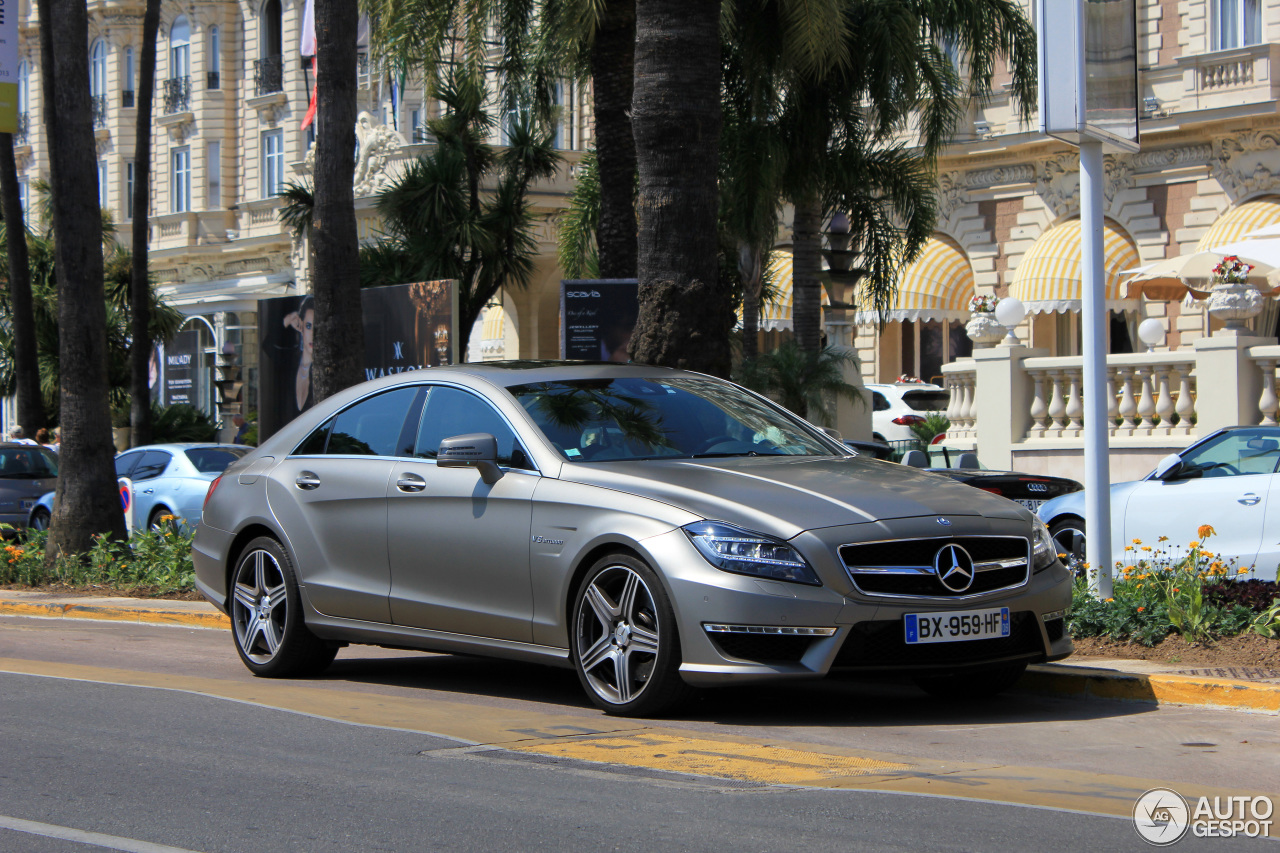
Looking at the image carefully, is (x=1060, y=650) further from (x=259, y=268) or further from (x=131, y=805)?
→ (x=259, y=268)

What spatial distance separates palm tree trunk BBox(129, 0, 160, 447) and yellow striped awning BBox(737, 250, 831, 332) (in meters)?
12.2

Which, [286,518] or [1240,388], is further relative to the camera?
[1240,388]

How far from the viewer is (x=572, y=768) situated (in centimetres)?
552

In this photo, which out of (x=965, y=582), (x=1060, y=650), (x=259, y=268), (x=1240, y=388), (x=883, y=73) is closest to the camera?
(x=965, y=582)

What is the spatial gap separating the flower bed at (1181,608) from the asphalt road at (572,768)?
1089 millimetres

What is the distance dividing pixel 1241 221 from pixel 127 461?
20.2 meters

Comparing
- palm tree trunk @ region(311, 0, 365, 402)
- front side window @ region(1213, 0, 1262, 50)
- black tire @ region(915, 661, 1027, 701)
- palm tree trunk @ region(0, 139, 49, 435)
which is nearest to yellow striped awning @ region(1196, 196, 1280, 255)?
front side window @ region(1213, 0, 1262, 50)

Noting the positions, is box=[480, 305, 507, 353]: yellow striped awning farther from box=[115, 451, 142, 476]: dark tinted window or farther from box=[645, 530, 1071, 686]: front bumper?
box=[645, 530, 1071, 686]: front bumper

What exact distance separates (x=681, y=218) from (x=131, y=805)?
6477 millimetres

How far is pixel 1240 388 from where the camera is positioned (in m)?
16.7

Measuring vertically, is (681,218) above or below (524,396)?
above

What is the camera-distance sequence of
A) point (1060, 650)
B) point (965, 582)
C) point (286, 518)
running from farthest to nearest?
1. point (286, 518)
2. point (1060, 650)
3. point (965, 582)

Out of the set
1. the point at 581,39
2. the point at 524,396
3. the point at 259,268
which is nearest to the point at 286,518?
the point at 524,396

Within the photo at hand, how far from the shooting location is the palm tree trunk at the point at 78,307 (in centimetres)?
1479
